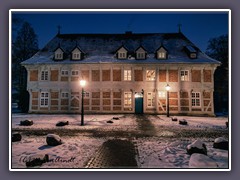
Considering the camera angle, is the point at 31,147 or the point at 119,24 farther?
the point at 119,24

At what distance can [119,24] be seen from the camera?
5332 mm

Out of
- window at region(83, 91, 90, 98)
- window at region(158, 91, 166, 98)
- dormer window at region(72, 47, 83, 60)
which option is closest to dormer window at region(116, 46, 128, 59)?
dormer window at region(72, 47, 83, 60)

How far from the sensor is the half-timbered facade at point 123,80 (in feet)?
39.9

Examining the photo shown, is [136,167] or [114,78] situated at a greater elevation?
[114,78]

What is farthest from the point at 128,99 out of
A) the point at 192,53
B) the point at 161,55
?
the point at 192,53

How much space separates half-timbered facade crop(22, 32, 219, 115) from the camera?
39.9 feet

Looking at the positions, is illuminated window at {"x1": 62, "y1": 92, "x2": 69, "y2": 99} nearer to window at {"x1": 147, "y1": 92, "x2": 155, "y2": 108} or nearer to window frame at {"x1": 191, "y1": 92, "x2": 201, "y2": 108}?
window at {"x1": 147, "y1": 92, "x2": 155, "y2": 108}

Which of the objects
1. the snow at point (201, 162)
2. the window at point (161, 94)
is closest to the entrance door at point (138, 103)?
the window at point (161, 94)

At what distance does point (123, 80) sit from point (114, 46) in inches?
102

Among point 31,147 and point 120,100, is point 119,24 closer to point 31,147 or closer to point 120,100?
point 31,147

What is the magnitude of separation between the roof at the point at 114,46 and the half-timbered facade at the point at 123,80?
0.07m

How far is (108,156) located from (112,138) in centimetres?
150
